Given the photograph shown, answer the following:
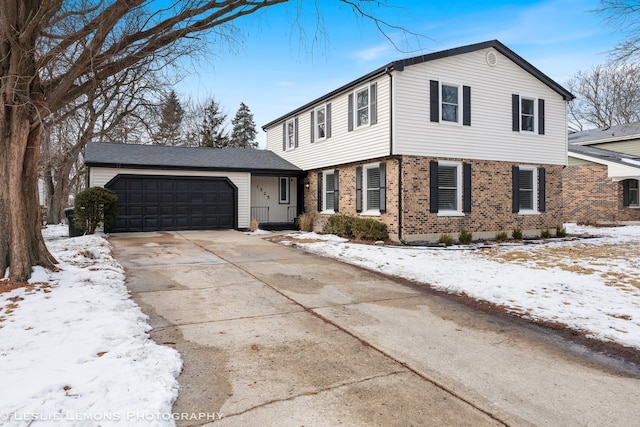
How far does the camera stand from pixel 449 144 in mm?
12945

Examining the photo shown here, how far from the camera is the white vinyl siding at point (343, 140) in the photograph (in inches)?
488

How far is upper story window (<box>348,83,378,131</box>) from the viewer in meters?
12.9

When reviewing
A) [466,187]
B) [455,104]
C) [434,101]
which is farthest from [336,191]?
[455,104]

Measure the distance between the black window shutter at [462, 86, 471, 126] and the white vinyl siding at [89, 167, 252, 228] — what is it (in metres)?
9.16

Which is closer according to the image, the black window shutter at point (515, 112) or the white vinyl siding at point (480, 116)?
the white vinyl siding at point (480, 116)

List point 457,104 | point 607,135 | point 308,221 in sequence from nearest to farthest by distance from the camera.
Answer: point 457,104
point 308,221
point 607,135

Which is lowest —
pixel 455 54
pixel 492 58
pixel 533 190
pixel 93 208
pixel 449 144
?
pixel 93 208

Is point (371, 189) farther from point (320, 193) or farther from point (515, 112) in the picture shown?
point (515, 112)

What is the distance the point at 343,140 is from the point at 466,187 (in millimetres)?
4734

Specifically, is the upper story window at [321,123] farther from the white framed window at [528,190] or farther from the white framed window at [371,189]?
the white framed window at [528,190]

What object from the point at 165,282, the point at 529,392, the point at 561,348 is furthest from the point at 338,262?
the point at 529,392

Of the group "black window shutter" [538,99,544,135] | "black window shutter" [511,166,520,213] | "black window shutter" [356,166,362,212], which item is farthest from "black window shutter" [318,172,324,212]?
"black window shutter" [538,99,544,135]

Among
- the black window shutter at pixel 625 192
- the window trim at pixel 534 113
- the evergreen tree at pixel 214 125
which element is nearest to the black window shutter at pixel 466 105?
the window trim at pixel 534 113

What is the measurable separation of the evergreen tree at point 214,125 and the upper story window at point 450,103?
25.6m
